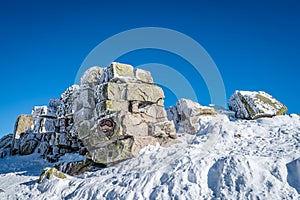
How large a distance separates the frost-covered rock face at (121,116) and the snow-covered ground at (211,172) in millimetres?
814

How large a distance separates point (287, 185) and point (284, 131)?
458cm

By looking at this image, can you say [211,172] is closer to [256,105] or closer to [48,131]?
[256,105]

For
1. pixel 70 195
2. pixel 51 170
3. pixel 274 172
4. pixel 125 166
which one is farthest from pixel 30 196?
pixel 274 172

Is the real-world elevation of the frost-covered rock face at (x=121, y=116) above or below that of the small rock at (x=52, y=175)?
above

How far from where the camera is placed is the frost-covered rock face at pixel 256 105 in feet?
42.7

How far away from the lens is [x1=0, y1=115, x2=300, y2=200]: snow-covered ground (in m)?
5.90

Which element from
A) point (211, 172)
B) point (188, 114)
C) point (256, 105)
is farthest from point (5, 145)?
point (211, 172)

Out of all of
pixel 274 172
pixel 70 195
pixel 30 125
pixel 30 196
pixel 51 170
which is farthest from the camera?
pixel 30 125

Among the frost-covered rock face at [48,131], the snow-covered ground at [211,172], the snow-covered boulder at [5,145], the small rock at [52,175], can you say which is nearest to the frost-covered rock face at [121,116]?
the snow-covered ground at [211,172]

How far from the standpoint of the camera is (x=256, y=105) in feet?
44.1

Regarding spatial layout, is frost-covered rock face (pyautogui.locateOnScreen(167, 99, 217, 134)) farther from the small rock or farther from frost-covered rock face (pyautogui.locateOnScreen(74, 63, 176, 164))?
the small rock

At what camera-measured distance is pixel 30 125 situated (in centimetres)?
3002

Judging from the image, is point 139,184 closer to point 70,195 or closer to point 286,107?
point 70,195

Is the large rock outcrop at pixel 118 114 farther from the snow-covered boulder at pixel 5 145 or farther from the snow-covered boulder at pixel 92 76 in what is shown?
the snow-covered boulder at pixel 5 145
